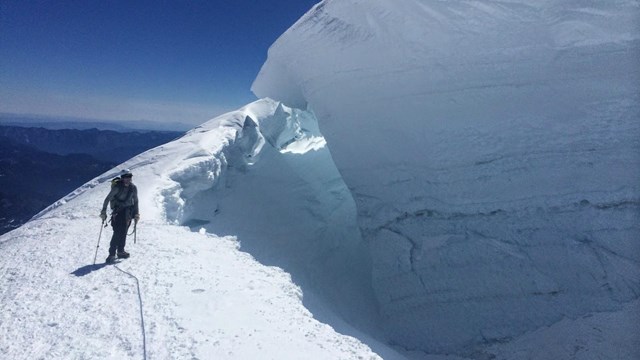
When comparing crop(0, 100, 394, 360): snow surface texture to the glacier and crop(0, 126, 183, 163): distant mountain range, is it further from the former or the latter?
crop(0, 126, 183, 163): distant mountain range

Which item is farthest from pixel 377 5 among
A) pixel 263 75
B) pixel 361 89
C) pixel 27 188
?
pixel 27 188

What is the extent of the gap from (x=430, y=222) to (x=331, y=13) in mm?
5021

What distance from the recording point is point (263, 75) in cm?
1184

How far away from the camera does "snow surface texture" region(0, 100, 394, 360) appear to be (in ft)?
9.72

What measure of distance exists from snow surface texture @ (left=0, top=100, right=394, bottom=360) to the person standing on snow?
0.91 feet

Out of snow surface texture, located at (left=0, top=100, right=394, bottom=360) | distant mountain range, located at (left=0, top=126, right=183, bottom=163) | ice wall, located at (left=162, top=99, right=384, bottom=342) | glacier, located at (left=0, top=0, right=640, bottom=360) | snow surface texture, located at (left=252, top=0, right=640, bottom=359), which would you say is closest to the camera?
snow surface texture, located at (left=0, top=100, right=394, bottom=360)

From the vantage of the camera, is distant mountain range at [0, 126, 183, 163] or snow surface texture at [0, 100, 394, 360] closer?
snow surface texture at [0, 100, 394, 360]

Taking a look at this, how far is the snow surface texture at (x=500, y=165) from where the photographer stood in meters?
6.31

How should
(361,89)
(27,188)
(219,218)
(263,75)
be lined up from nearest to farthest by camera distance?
(361,89)
(219,218)
(263,75)
(27,188)

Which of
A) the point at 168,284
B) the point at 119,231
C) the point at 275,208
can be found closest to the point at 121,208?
the point at 119,231

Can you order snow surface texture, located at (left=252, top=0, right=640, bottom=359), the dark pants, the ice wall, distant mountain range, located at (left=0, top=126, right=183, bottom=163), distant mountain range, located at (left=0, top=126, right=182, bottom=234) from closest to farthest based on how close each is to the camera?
the dark pants
snow surface texture, located at (left=252, top=0, right=640, bottom=359)
the ice wall
distant mountain range, located at (left=0, top=126, right=182, bottom=234)
distant mountain range, located at (left=0, top=126, right=183, bottom=163)

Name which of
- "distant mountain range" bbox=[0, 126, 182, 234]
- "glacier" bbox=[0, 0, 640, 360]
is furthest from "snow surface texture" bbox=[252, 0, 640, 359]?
"distant mountain range" bbox=[0, 126, 182, 234]

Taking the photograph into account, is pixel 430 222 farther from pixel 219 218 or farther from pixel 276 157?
pixel 276 157

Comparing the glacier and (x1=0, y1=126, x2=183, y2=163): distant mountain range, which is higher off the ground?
the glacier
